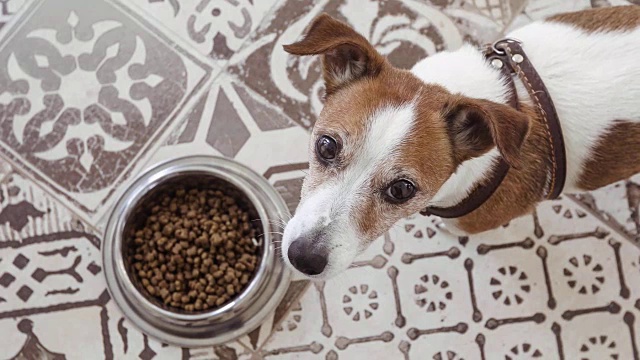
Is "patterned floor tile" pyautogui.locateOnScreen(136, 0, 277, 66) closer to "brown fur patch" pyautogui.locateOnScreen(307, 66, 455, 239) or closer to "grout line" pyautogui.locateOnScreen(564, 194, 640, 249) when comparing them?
"brown fur patch" pyautogui.locateOnScreen(307, 66, 455, 239)

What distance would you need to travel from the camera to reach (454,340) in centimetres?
191

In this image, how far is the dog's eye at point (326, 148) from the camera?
124cm

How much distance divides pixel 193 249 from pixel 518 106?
2.97 ft

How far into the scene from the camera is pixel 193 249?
178 centimetres

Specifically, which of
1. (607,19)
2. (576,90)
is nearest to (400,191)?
(576,90)

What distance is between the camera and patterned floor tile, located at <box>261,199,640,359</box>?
6.24 ft

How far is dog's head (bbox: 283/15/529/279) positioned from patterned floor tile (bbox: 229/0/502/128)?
68cm

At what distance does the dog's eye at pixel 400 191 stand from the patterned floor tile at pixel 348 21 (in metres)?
0.77

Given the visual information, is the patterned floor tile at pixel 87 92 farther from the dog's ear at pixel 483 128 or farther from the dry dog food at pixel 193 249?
the dog's ear at pixel 483 128

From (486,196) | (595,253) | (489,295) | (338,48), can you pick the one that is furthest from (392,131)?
(595,253)

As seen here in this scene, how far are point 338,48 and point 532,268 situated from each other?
1.01 metres

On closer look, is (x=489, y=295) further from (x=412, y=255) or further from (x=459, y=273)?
(x=412, y=255)

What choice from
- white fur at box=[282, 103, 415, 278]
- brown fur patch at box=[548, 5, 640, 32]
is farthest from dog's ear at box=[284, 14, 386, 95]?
brown fur patch at box=[548, 5, 640, 32]

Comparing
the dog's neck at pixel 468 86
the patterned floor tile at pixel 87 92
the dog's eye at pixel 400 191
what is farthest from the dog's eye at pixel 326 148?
the patterned floor tile at pixel 87 92
